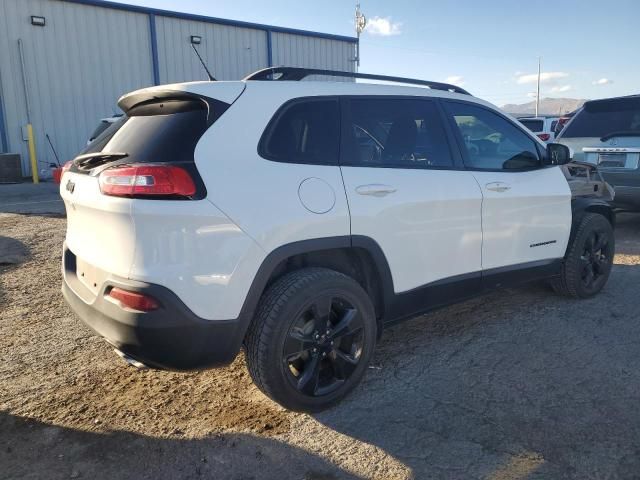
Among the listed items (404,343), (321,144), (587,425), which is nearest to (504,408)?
(587,425)

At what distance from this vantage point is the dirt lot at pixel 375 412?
2.57m

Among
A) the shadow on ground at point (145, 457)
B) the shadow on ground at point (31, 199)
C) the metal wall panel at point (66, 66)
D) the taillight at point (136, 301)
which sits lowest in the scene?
the shadow on ground at point (145, 457)

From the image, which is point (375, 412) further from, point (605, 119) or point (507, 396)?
point (605, 119)

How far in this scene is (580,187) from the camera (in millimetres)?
4828

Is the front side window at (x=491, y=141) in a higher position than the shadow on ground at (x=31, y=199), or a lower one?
higher

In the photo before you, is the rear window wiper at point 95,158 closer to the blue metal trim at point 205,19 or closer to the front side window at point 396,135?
the front side window at point 396,135

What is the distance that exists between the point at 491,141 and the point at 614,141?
Result: 145 inches

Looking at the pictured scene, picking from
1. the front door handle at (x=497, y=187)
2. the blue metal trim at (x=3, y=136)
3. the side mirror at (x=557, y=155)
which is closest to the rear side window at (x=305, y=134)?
the front door handle at (x=497, y=187)

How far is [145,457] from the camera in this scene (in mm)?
2631

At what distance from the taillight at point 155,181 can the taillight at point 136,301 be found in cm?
46

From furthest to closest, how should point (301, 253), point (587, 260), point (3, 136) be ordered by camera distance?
point (3, 136) → point (587, 260) → point (301, 253)

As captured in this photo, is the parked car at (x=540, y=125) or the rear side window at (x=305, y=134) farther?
the parked car at (x=540, y=125)

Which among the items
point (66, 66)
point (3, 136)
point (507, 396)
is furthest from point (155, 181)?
point (66, 66)

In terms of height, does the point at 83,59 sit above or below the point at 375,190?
above
